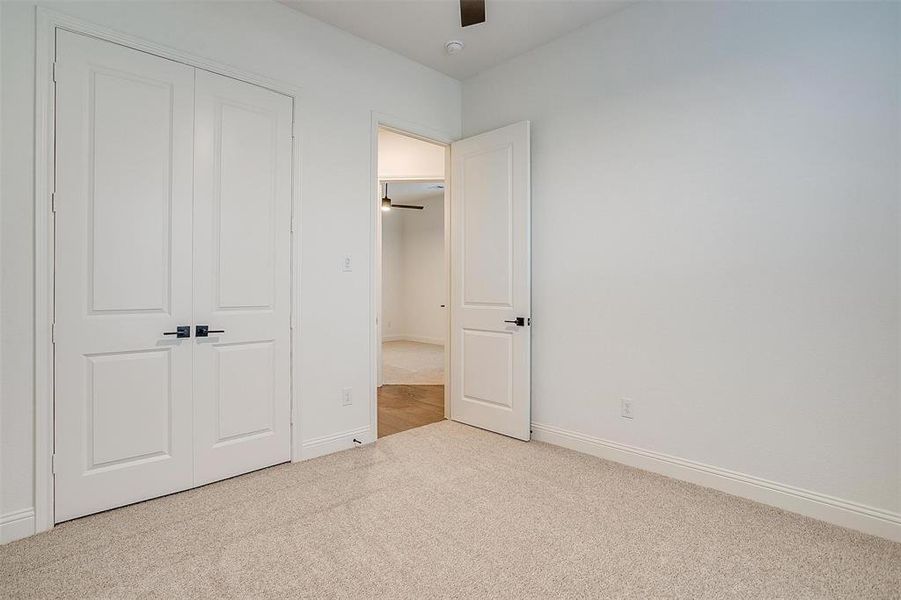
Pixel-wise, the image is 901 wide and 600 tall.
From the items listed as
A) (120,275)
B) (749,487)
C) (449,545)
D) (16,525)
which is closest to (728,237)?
(749,487)

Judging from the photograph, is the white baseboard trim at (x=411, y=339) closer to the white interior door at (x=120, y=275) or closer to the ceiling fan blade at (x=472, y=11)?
the white interior door at (x=120, y=275)

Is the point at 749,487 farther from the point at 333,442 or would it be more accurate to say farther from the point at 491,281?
the point at 333,442

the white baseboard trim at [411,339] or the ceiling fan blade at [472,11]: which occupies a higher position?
the ceiling fan blade at [472,11]

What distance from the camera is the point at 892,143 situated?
2.05 m

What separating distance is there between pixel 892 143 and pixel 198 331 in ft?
11.8

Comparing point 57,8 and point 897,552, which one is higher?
point 57,8

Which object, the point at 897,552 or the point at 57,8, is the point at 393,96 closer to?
the point at 57,8

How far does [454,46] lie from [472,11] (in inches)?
37.2

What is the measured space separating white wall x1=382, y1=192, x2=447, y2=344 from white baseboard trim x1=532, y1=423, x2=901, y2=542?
6176 mm

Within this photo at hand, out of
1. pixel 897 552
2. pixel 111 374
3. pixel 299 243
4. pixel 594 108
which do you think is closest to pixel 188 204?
pixel 299 243

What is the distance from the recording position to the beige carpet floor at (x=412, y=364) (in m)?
5.79

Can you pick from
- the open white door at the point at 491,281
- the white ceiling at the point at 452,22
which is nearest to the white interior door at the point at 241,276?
the white ceiling at the point at 452,22

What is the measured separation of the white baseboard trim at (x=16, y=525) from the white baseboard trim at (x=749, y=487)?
2986 millimetres

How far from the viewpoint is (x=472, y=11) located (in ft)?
8.09
